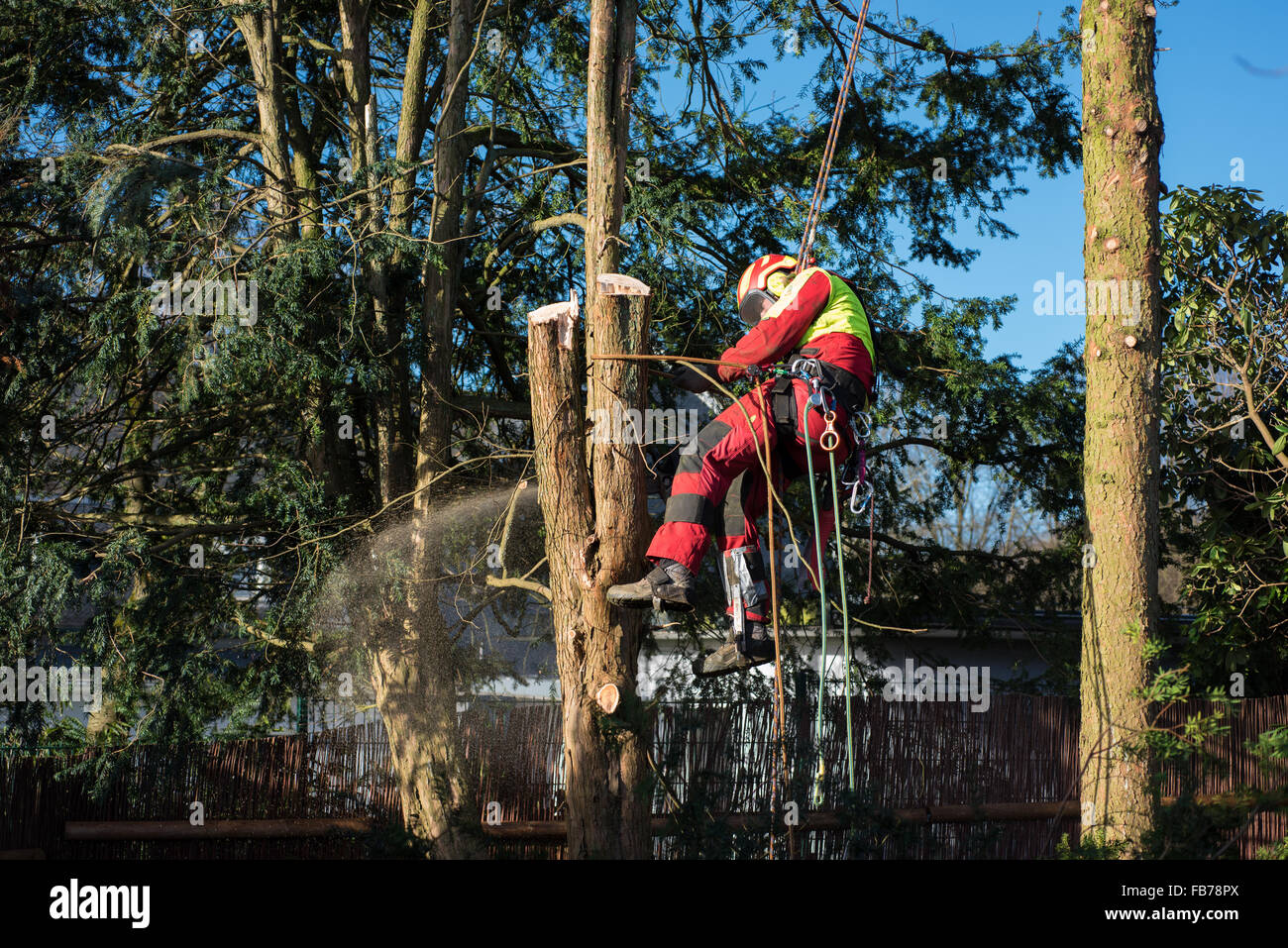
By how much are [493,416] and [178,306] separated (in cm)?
280

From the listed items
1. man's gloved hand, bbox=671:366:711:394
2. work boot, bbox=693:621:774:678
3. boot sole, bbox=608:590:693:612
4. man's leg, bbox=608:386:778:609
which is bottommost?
work boot, bbox=693:621:774:678

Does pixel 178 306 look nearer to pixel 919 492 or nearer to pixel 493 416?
pixel 493 416

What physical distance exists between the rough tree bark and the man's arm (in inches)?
21.6

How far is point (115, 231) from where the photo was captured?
7.77 meters

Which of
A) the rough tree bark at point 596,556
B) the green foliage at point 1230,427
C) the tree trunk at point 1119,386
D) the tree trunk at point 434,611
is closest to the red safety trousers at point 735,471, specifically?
the rough tree bark at point 596,556

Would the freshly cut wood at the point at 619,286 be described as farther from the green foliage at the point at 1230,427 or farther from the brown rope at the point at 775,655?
the green foliage at the point at 1230,427

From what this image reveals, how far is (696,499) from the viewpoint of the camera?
17.9ft

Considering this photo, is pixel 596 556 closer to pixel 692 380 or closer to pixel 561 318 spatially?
pixel 692 380

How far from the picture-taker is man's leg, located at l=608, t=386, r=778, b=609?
209 inches

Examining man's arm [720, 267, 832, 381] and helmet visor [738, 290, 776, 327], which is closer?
man's arm [720, 267, 832, 381]

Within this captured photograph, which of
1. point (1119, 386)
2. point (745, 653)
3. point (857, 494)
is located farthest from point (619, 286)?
point (1119, 386)

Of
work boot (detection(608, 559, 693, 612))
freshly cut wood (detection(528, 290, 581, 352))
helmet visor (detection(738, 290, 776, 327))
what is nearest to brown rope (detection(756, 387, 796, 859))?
work boot (detection(608, 559, 693, 612))

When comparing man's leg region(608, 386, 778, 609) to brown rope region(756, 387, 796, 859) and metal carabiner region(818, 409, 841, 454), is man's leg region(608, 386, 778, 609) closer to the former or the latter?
brown rope region(756, 387, 796, 859)
